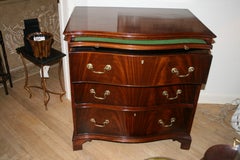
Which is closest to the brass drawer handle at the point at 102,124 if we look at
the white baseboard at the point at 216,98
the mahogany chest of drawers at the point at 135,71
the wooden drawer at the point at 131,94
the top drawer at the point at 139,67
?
the mahogany chest of drawers at the point at 135,71

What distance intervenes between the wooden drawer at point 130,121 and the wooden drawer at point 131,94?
0.06 metres

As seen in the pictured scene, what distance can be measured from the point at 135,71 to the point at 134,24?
283mm

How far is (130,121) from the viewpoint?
1558 mm

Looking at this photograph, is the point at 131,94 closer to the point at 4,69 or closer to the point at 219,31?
the point at 219,31

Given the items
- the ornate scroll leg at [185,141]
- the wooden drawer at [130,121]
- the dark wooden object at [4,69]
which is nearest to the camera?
the wooden drawer at [130,121]

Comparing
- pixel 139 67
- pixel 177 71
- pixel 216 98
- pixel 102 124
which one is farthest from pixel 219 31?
pixel 102 124

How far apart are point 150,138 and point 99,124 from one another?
364 millimetres

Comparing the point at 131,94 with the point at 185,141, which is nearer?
the point at 131,94

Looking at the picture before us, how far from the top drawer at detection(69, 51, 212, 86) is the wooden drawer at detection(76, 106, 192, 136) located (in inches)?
9.2

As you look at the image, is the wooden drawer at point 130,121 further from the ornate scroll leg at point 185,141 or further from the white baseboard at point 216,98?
the white baseboard at point 216,98

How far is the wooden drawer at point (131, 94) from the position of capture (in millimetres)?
1440

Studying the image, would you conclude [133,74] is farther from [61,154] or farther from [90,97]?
[61,154]

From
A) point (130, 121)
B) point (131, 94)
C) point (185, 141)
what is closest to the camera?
point (131, 94)

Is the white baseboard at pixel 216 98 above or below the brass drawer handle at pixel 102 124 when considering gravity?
below
